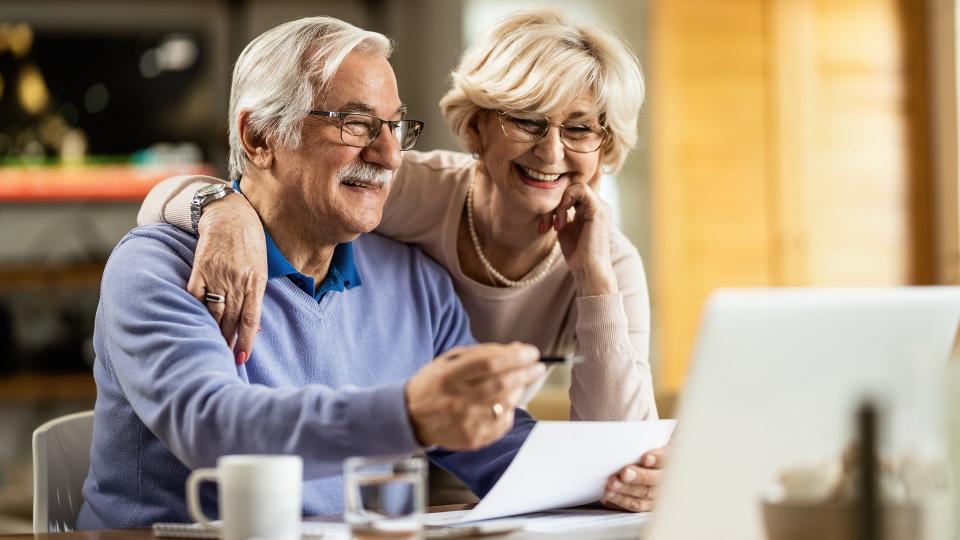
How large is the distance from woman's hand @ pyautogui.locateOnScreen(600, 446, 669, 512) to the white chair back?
0.77 m

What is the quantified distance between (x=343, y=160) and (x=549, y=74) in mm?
406

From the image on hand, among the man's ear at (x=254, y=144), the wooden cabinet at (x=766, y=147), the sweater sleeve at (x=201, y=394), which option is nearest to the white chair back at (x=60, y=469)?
the sweater sleeve at (x=201, y=394)

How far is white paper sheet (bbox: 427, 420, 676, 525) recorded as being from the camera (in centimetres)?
126

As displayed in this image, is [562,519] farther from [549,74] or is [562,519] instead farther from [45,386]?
[45,386]

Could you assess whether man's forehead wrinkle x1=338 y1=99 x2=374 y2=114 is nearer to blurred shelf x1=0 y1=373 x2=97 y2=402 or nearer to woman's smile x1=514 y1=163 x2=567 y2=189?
woman's smile x1=514 y1=163 x2=567 y2=189

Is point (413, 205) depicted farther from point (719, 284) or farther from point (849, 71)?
point (849, 71)

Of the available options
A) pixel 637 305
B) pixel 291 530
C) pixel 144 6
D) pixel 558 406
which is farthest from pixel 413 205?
pixel 144 6

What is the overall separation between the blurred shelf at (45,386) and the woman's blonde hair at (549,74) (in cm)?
404

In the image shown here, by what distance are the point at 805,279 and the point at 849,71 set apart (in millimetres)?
922

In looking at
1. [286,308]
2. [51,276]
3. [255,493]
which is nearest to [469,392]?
[255,493]

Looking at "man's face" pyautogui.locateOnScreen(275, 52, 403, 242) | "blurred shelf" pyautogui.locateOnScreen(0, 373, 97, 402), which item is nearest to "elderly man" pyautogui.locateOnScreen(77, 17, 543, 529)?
"man's face" pyautogui.locateOnScreen(275, 52, 403, 242)

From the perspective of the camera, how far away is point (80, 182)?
5.67 metres

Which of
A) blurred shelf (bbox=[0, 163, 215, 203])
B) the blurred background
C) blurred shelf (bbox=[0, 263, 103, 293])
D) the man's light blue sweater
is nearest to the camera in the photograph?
the man's light blue sweater

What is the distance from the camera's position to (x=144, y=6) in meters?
5.83
